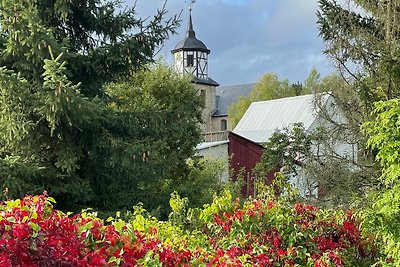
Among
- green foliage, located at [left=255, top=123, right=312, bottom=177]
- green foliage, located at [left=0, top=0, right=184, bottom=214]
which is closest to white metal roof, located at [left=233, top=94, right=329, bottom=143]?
green foliage, located at [left=255, top=123, right=312, bottom=177]

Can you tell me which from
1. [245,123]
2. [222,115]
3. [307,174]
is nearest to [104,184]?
[307,174]

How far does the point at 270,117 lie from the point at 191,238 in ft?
65.3

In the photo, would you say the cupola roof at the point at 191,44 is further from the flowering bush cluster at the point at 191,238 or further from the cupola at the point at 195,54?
the flowering bush cluster at the point at 191,238

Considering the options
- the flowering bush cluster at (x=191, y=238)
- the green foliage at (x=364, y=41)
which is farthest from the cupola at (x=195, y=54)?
the flowering bush cluster at (x=191, y=238)

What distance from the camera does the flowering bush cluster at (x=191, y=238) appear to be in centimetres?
182

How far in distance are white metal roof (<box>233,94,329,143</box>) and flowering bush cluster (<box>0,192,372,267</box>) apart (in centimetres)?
1693

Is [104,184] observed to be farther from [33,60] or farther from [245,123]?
[245,123]

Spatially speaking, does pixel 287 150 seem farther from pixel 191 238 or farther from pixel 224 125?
pixel 224 125

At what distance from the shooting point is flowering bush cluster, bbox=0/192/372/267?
1.82m

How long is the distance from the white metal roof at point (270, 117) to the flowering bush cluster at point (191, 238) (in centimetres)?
1693

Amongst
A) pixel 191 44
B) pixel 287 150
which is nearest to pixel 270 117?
pixel 287 150

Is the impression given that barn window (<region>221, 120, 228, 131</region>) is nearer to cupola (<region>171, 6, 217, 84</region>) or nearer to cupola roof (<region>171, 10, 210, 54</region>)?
cupola (<region>171, 6, 217, 84</region>)

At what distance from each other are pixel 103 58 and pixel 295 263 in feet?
15.0

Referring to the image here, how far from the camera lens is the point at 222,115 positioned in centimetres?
4316
